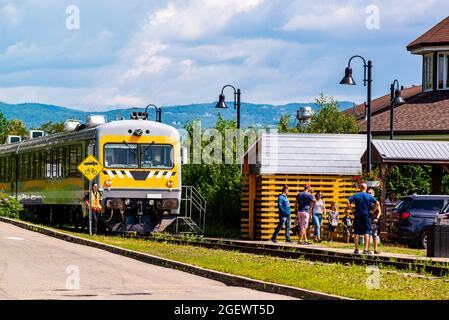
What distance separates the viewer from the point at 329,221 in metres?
36.6

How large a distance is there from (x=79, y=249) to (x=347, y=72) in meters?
15.6

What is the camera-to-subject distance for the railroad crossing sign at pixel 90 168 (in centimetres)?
3456

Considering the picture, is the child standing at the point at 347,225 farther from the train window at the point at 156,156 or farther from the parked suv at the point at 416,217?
the train window at the point at 156,156

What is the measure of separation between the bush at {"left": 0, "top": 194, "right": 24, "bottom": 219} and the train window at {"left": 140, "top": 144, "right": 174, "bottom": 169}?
9.15m

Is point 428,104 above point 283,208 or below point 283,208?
above

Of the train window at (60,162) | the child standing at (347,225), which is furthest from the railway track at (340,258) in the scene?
the train window at (60,162)

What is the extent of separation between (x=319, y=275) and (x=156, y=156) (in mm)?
17531

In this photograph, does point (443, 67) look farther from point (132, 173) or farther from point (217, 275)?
point (217, 275)

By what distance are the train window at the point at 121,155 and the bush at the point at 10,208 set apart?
8.91m

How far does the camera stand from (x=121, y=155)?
37125 millimetres

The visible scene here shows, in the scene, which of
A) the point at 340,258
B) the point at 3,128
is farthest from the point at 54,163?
the point at 3,128

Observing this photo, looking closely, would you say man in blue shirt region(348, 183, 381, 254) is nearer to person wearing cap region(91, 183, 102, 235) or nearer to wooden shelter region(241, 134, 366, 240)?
wooden shelter region(241, 134, 366, 240)

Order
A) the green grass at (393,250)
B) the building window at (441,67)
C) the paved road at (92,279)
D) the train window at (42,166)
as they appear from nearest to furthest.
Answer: the paved road at (92,279), the green grass at (393,250), the train window at (42,166), the building window at (441,67)

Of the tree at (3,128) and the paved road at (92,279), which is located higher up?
the tree at (3,128)
